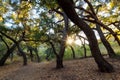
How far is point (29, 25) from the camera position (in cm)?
2055

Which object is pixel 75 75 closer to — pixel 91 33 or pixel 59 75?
pixel 59 75

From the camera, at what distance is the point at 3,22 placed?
20266 millimetres

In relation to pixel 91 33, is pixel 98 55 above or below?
below

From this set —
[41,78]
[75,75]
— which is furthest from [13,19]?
[75,75]

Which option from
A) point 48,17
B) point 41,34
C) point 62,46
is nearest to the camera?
point 62,46

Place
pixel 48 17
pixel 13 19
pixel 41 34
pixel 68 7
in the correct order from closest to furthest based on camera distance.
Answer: pixel 68 7
pixel 48 17
pixel 41 34
pixel 13 19

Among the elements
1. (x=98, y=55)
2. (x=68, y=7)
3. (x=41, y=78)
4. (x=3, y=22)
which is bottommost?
(x=41, y=78)

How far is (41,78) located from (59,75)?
39.5 inches

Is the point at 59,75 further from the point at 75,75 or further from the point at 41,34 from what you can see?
the point at 41,34

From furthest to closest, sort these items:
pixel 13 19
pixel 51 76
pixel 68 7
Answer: pixel 13 19
pixel 51 76
pixel 68 7

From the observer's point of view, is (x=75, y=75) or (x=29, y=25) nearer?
(x=75, y=75)

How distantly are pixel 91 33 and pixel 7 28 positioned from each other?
1186cm

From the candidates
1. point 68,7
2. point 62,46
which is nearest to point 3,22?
point 62,46

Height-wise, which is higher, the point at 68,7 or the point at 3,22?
the point at 3,22
